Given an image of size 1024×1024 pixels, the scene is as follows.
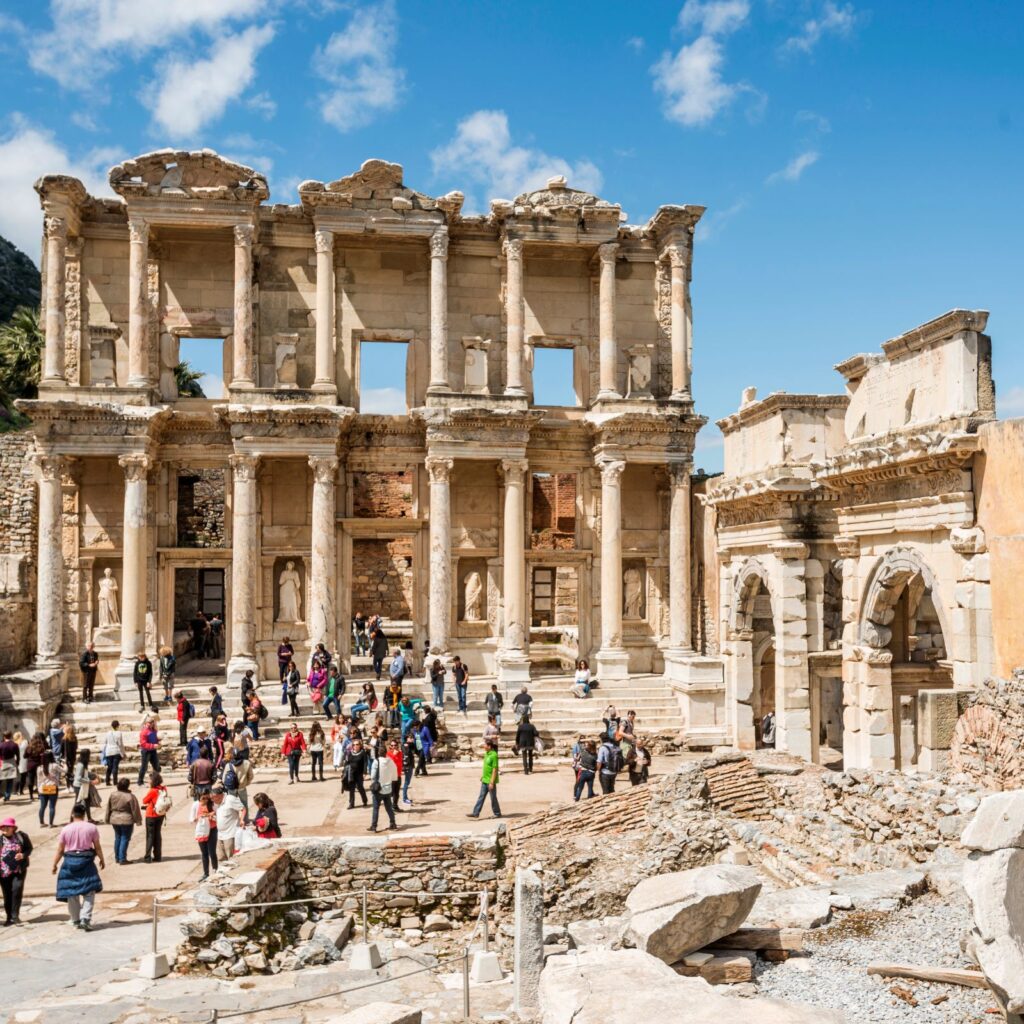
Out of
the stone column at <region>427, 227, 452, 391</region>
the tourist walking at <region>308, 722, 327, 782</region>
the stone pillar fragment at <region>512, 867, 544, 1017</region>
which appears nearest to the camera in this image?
the stone pillar fragment at <region>512, 867, 544, 1017</region>

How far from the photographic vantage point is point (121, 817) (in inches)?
548

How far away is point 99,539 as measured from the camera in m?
26.0

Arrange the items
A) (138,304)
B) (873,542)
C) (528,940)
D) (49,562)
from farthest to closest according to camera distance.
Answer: (138,304)
(49,562)
(873,542)
(528,940)

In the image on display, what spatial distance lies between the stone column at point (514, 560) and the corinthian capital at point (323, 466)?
4056 millimetres

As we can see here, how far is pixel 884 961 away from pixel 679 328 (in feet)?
68.7

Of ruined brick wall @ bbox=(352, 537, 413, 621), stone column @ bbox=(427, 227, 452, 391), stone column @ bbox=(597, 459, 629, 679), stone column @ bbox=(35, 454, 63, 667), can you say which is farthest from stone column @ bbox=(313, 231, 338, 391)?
ruined brick wall @ bbox=(352, 537, 413, 621)

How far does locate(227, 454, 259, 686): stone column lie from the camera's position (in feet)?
80.8

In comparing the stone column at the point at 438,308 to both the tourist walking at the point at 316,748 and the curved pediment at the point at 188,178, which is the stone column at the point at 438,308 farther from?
the tourist walking at the point at 316,748

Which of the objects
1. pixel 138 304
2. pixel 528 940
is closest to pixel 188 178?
pixel 138 304

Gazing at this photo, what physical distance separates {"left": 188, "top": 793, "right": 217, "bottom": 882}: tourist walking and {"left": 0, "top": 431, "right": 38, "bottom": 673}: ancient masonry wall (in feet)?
43.7

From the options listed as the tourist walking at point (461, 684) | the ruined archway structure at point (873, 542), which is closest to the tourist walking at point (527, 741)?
the tourist walking at point (461, 684)

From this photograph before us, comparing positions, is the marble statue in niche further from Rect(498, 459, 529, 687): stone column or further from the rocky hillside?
the rocky hillside

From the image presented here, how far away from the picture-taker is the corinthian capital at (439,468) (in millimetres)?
25297

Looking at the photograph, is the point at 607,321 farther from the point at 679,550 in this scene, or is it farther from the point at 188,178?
the point at 188,178
